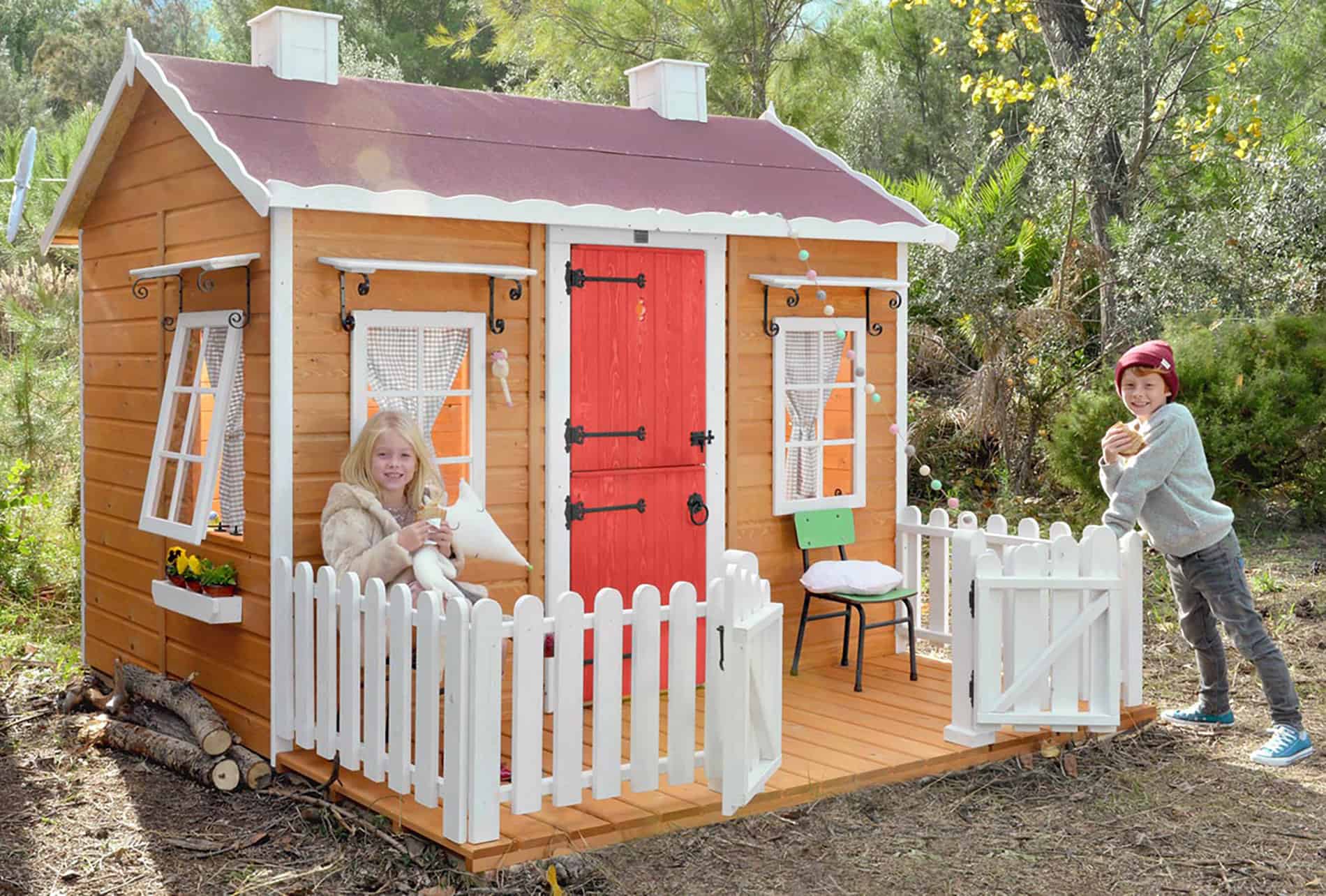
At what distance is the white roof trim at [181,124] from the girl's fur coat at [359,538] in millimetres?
1232

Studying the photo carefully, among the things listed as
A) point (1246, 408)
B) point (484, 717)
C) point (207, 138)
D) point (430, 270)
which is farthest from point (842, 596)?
point (1246, 408)

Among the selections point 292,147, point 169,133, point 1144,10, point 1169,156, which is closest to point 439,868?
point 292,147

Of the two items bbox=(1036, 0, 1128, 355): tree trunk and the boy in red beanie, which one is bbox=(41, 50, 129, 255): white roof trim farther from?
bbox=(1036, 0, 1128, 355): tree trunk

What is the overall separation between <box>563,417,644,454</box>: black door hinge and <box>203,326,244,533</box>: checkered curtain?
5.00 feet

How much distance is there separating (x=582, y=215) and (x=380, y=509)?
173 cm

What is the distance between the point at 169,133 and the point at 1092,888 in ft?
17.5

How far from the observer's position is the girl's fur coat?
582cm

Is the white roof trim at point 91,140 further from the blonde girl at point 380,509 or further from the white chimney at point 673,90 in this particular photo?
the white chimney at point 673,90

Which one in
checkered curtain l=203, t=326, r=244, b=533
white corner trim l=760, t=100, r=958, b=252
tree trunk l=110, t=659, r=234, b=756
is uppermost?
white corner trim l=760, t=100, r=958, b=252

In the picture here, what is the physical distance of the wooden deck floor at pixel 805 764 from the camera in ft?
16.9

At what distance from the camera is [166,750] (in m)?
6.40

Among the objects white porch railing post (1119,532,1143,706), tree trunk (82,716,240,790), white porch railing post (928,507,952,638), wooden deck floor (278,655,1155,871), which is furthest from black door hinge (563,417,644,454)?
white porch railing post (1119,532,1143,706)

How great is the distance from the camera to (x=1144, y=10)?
1241 cm

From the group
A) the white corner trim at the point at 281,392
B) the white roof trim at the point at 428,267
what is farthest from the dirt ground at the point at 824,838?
the white roof trim at the point at 428,267
